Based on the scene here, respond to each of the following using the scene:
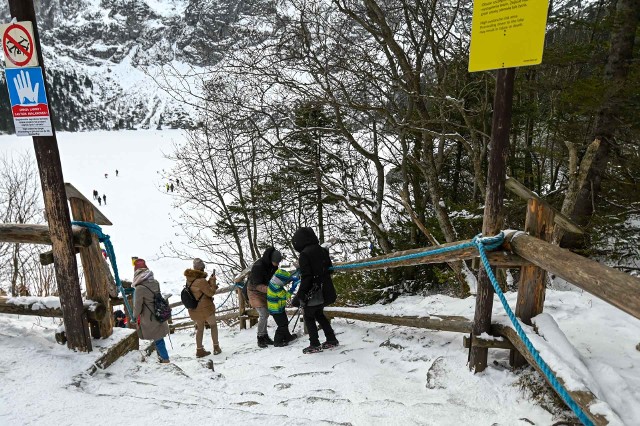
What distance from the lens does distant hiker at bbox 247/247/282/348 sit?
584 cm

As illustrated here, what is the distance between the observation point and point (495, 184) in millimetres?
2887

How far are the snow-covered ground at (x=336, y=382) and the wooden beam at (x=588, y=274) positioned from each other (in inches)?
28.4

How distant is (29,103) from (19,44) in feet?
1.41

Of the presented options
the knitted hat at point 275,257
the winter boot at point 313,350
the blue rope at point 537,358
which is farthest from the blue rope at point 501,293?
the knitted hat at point 275,257

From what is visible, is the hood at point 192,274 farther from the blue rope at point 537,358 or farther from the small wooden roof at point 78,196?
the blue rope at point 537,358

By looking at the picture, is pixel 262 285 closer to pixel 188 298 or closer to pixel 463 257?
pixel 188 298

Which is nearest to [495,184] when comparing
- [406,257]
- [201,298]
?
[406,257]

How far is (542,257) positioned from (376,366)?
7.01 feet

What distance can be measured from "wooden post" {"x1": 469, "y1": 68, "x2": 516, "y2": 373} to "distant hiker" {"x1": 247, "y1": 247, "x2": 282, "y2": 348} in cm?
328

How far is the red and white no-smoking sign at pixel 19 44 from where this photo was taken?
296cm

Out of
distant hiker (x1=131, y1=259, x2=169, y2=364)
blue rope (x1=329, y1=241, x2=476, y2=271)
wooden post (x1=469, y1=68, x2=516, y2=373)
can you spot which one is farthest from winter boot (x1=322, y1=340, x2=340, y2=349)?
distant hiker (x1=131, y1=259, x2=169, y2=364)

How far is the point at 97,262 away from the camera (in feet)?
11.9

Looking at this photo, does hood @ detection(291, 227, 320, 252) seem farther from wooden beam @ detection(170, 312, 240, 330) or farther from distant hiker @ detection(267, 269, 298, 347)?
wooden beam @ detection(170, 312, 240, 330)

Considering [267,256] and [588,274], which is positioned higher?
[588,274]
